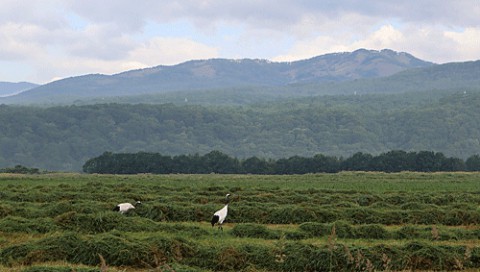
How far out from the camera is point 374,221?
24.7m

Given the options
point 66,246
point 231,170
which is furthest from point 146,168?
point 66,246

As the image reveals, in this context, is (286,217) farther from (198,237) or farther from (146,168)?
(146,168)

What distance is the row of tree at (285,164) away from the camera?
308 feet

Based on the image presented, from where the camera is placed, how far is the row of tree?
93.9 meters

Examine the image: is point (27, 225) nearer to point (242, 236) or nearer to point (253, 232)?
point (242, 236)

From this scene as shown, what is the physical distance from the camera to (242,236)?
20062 mm

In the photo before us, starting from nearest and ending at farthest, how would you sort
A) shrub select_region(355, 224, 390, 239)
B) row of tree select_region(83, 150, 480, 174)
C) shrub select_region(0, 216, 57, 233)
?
1. shrub select_region(0, 216, 57, 233)
2. shrub select_region(355, 224, 390, 239)
3. row of tree select_region(83, 150, 480, 174)

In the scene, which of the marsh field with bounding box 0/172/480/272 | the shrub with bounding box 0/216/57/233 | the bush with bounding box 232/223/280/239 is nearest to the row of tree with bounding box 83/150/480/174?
the marsh field with bounding box 0/172/480/272

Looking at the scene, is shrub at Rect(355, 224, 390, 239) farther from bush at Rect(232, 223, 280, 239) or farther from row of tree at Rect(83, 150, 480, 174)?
row of tree at Rect(83, 150, 480, 174)

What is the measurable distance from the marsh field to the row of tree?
62609 mm

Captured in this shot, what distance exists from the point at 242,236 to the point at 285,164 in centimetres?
7552

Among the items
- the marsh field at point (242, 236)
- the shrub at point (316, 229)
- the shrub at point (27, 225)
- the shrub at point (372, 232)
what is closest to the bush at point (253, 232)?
the marsh field at point (242, 236)

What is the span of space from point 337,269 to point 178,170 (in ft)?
266

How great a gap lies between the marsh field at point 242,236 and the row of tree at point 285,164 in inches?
2465
